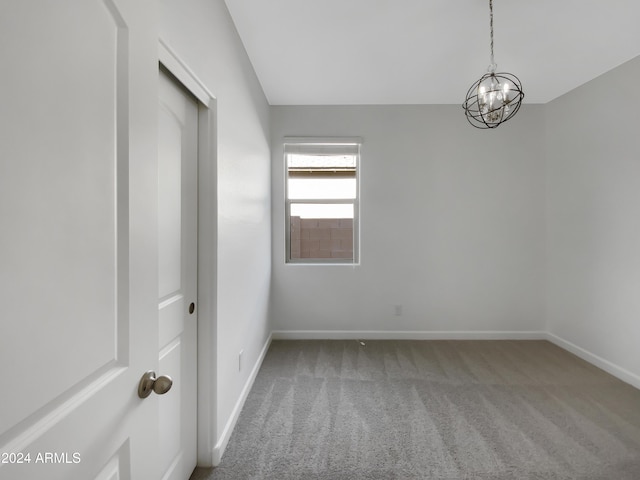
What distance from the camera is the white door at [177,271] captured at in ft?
4.55

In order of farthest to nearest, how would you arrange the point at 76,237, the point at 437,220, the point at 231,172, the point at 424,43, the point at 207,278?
the point at 437,220 < the point at 424,43 < the point at 231,172 < the point at 207,278 < the point at 76,237

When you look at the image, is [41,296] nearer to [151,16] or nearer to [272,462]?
[151,16]

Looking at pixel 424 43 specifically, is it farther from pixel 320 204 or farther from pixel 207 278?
pixel 207 278

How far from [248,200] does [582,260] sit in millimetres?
3238

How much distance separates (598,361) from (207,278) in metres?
3.52

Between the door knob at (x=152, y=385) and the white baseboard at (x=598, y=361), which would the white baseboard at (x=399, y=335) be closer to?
the white baseboard at (x=598, y=361)

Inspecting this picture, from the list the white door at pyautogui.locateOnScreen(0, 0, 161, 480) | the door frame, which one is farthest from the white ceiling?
the white door at pyautogui.locateOnScreen(0, 0, 161, 480)

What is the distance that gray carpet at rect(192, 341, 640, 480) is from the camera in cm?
173

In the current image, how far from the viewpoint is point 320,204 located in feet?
12.3

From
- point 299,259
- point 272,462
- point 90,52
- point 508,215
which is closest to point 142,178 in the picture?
point 90,52

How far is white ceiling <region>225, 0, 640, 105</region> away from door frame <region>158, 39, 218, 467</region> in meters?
0.95

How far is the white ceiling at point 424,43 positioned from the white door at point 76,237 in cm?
171

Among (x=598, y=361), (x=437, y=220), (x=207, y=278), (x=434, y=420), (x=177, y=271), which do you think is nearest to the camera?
(x=177, y=271)

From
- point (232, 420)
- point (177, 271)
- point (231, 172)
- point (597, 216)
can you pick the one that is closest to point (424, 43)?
point (231, 172)
